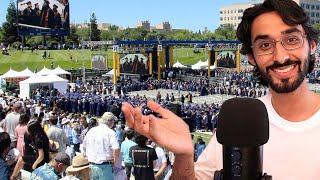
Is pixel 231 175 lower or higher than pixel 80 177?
higher

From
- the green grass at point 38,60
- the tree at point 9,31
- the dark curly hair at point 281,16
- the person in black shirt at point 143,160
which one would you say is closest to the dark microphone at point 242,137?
the dark curly hair at point 281,16

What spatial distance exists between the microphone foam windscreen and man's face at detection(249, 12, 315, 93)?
0.97 feet

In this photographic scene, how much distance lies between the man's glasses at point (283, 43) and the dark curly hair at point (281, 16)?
50 millimetres

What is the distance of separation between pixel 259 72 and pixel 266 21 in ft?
0.69

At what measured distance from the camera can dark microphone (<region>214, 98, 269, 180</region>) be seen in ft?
4.66

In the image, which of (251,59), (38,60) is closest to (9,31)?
(38,60)

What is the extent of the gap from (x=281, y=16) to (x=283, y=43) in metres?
0.11

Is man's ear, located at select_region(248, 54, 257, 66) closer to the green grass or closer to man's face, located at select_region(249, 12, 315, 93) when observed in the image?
man's face, located at select_region(249, 12, 315, 93)

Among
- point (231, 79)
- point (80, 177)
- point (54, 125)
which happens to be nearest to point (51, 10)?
point (231, 79)

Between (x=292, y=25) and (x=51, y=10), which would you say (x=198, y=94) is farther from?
(x=292, y=25)

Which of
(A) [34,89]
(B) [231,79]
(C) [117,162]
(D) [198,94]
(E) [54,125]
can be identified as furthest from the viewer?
(B) [231,79]

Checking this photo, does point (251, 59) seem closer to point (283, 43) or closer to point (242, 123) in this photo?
point (283, 43)

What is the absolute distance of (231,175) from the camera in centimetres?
142

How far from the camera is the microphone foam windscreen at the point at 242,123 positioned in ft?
4.75
